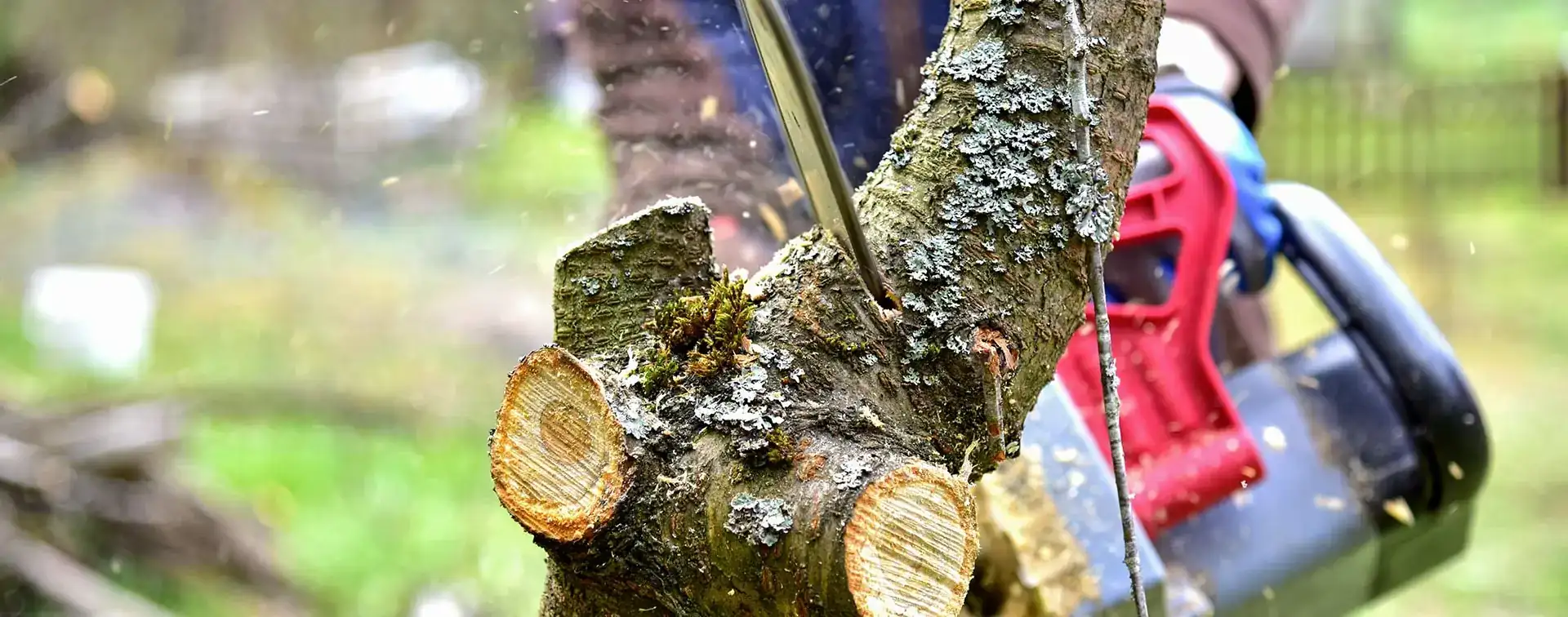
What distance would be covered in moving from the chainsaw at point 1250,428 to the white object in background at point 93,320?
13.8ft

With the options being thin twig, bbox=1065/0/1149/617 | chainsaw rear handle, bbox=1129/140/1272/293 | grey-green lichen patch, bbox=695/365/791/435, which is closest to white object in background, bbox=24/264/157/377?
chainsaw rear handle, bbox=1129/140/1272/293

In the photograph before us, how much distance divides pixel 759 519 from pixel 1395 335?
41.4 inches

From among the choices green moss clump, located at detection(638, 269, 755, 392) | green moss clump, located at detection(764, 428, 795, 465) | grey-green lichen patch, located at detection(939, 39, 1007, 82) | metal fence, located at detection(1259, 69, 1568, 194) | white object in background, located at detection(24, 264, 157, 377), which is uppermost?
grey-green lichen patch, located at detection(939, 39, 1007, 82)

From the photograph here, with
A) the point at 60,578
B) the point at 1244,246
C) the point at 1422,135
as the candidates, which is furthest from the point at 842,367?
the point at 1422,135

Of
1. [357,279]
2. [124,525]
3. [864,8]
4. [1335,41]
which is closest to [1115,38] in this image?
[864,8]

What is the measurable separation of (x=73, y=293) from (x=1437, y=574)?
208 inches

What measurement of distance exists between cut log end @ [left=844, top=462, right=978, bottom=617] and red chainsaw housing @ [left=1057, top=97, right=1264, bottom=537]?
620 millimetres

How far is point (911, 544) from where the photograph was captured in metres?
0.63

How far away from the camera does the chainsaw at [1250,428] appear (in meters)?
1.21

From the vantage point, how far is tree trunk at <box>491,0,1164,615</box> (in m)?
0.64

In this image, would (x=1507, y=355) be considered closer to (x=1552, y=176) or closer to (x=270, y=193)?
(x=1552, y=176)

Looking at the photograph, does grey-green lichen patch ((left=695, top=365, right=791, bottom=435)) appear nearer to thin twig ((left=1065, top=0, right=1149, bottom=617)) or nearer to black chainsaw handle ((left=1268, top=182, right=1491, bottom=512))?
thin twig ((left=1065, top=0, right=1149, bottom=617))

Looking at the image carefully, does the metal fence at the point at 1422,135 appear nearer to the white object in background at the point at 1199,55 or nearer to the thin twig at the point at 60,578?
the white object in background at the point at 1199,55

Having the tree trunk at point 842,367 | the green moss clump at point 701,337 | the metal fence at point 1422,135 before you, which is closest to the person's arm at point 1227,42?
the tree trunk at point 842,367
